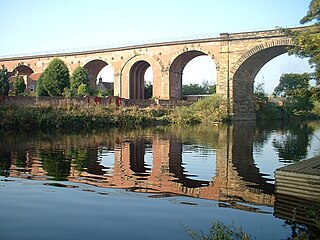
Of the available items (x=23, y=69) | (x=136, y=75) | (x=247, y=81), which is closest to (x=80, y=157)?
(x=247, y=81)

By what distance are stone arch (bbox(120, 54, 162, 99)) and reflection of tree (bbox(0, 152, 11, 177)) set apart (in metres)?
28.4

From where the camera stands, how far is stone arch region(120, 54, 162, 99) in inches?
1505

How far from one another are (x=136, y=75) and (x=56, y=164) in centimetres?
3457

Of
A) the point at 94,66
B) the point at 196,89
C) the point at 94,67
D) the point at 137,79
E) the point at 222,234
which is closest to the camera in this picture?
the point at 222,234

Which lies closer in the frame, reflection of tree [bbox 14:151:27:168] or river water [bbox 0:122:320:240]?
river water [bbox 0:122:320:240]

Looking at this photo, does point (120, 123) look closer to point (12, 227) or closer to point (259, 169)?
point (259, 169)

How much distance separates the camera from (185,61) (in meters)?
38.7

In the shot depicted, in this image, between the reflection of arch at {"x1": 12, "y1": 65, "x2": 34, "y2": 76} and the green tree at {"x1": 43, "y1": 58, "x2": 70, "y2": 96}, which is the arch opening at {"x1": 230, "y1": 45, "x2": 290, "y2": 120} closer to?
the green tree at {"x1": 43, "y1": 58, "x2": 70, "y2": 96}

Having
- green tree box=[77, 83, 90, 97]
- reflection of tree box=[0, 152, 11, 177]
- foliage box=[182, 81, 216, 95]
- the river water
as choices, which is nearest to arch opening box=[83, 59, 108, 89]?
green tree box=[77, 83, 90, 97]

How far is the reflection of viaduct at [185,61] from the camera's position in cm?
3206

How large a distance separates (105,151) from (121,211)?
6569mm

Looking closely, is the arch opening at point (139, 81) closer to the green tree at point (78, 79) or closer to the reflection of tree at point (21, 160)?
the green tree at point (78, 79)

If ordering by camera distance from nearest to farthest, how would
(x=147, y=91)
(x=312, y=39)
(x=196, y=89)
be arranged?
1. (x=312, y=39)
2. (x=147, y=91)
3. (x=196, y=89)

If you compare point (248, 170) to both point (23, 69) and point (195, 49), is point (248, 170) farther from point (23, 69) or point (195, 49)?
point (23, 69)
